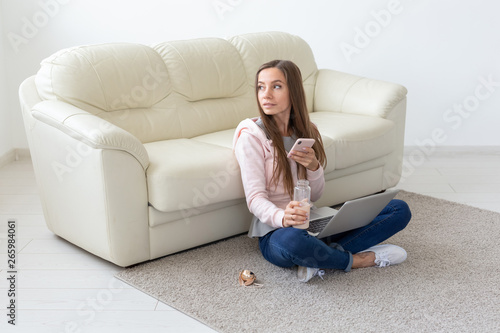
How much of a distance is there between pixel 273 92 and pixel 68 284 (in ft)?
3.47

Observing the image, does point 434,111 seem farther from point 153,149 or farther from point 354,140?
point 153,149

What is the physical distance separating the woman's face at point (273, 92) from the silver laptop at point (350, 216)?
45cm

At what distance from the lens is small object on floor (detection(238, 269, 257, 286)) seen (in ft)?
7.93

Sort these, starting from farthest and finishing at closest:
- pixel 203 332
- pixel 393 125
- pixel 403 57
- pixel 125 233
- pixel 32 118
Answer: pixel 403 57 < pixel 393 125 < pixel 32 118 < pixel 125 233 < pixel 203 332

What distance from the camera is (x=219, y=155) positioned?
2709 millimetres

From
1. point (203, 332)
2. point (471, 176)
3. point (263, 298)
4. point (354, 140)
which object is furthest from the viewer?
point (471, 176)

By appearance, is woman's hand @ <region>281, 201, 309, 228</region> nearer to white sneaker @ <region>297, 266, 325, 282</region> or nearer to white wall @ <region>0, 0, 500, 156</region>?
white sneaker @ <region>297, 266, 325, 282</region>

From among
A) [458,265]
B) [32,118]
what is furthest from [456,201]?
[32,118]

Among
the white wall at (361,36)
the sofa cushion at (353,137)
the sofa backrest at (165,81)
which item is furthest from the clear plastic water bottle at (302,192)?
the white wall at (361,36)

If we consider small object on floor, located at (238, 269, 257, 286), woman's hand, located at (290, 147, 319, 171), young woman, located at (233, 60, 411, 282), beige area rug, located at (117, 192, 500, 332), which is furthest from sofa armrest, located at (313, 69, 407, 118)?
small object on floor, located at (238, 269, 257, 286)

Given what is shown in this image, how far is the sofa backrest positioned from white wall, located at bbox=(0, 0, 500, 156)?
2.20ft

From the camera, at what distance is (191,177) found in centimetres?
256

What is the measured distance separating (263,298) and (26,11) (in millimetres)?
2602

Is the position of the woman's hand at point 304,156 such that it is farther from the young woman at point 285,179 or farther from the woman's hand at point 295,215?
the woman's hand at point 295,215
